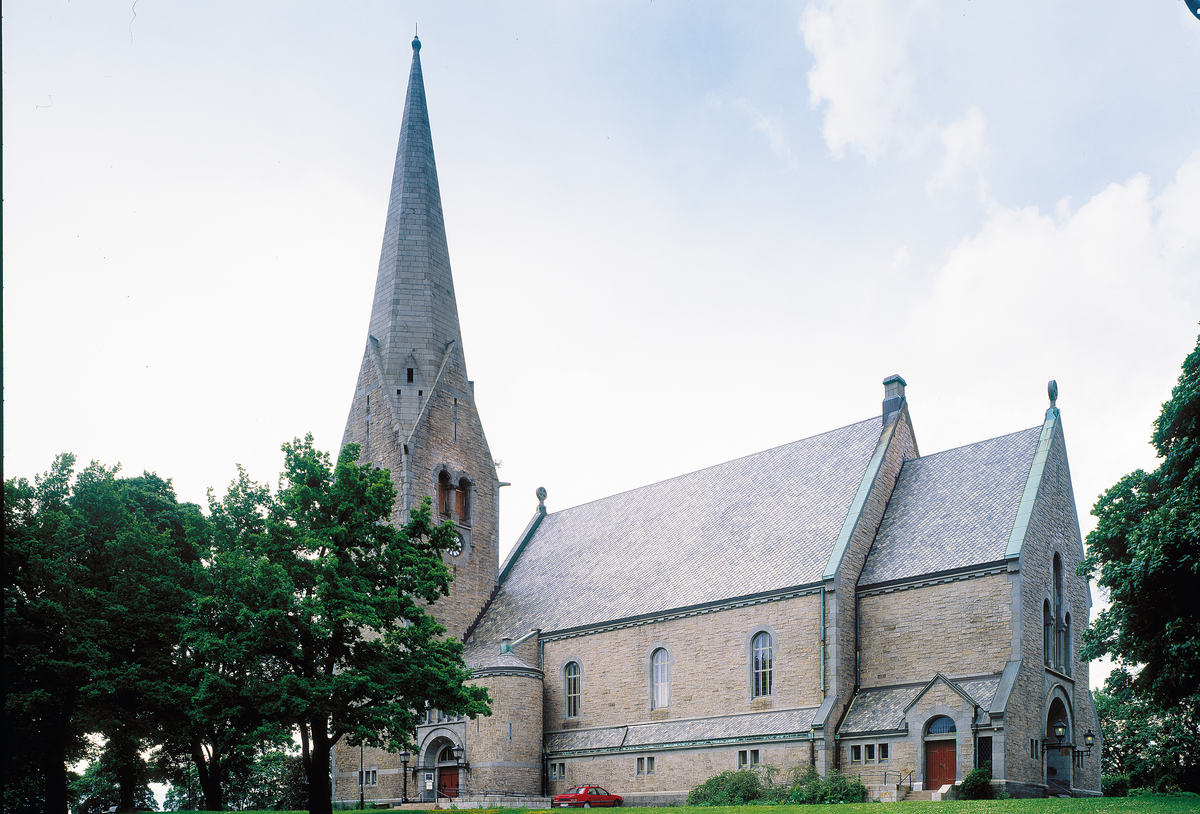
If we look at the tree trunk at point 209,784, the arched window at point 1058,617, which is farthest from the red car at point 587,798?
the arched window at point 1058,617

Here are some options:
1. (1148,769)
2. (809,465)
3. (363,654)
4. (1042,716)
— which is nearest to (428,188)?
(809,465)

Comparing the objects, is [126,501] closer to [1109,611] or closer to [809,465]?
[809,465]

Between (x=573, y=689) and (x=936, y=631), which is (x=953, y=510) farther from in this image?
(x=573, y=689)

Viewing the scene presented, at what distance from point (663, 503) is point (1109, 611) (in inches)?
922

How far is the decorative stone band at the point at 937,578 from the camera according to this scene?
32.2 meters

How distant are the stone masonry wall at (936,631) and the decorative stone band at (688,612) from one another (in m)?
2.29

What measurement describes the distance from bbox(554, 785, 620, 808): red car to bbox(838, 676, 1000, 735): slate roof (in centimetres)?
925

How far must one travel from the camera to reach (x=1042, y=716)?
1257 inches

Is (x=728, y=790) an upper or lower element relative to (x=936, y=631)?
lower

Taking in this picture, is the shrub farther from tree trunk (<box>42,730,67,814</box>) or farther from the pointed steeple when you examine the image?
the pointed steeple

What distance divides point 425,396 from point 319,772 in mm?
24088

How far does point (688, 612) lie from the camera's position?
3875 centimetres

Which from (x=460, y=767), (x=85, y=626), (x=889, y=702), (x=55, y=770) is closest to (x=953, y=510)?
(x=889, y=702)

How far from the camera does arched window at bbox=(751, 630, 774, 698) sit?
3569cm
